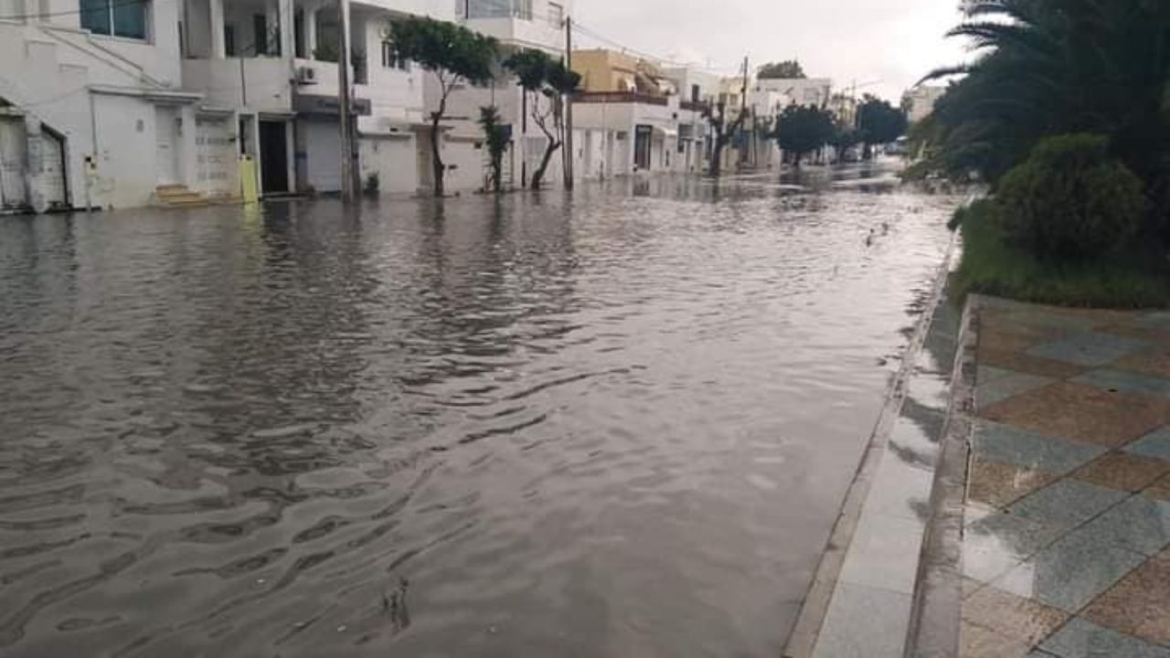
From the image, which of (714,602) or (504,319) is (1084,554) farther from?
(504,319)

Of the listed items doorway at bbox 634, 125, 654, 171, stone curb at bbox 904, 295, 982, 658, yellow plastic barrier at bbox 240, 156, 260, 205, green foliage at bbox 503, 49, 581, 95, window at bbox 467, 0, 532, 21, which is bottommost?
stone curb at bbox 904, 295, 982, 658

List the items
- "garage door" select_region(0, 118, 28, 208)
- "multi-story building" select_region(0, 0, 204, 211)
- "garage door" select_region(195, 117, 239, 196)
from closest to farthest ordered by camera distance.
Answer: "garage door" select_region(0, 118, 28, 208)
"multi-story building" select_region(0, 0, 204, 211)
"garage door" select_region(195, 117, 239, 196)

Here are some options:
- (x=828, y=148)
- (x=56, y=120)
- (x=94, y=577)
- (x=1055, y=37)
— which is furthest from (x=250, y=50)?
(x=828, y=148)

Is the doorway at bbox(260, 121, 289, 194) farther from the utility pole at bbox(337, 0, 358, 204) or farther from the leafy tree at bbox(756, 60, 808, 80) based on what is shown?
the leafy tree at bbox(756, 60, 808, 80)

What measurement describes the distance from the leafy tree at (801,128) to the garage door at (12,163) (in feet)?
226

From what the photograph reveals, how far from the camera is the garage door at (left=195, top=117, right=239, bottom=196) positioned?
106 ft

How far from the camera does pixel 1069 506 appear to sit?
5.45 metres

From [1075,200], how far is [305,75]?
92.5 ft

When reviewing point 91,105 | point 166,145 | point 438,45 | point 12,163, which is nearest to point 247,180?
point 166,145

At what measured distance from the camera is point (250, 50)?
3738cm

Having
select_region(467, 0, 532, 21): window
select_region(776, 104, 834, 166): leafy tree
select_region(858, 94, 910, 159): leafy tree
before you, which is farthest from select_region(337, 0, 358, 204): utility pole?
select_region(858, 94, 910, 159): leafy tree

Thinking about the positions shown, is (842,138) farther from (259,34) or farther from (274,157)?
(274,157)

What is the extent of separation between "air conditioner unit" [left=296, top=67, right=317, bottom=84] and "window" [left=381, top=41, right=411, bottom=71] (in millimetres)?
4797

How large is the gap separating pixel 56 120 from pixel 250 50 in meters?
11.7
